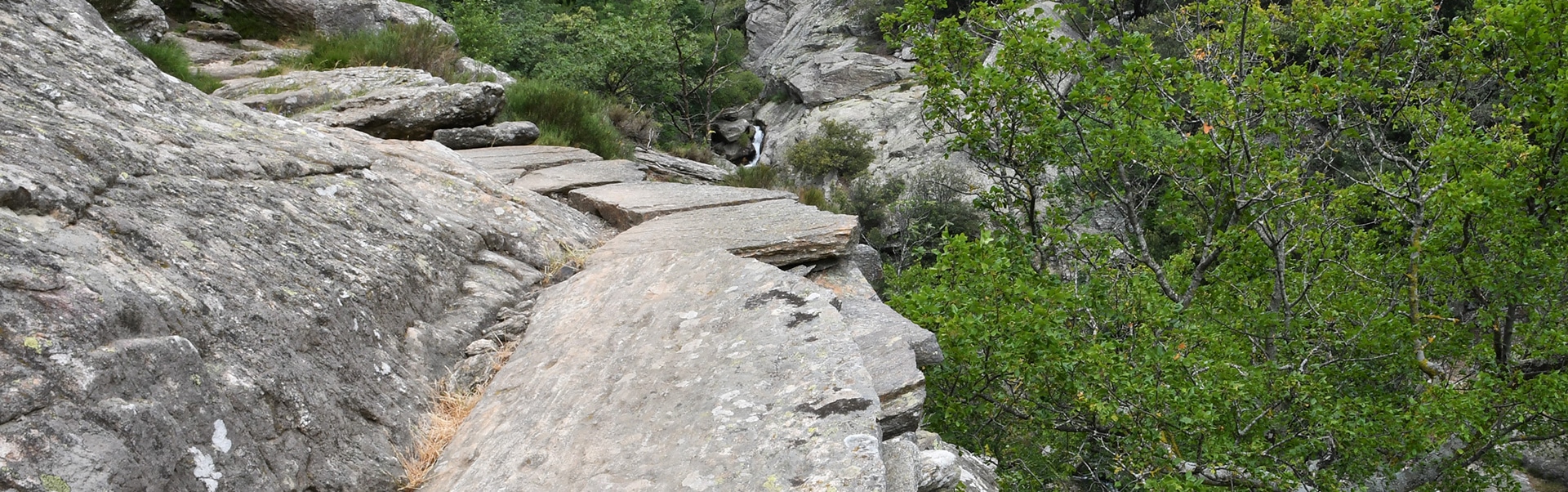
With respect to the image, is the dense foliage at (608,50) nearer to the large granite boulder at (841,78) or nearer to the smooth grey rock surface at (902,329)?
the large granite boulder at (841,78)

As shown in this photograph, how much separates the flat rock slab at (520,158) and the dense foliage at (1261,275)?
10.6 feet

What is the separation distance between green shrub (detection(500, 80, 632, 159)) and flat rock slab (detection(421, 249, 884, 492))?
5.89m

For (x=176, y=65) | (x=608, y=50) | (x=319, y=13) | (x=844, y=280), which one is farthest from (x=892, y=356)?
(x=608, y=50)

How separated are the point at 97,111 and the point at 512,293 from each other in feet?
6.21

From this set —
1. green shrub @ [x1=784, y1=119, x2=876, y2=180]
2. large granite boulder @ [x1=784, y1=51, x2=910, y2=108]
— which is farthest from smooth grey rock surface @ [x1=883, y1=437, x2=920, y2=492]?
large granite boulder @ [x1=784, y1=51, x2=910, y2=108]

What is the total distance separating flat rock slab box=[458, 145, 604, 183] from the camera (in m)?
7.02

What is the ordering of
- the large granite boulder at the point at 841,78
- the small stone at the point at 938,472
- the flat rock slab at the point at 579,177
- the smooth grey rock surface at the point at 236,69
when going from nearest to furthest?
the small stone at the point at 938,472, the flat rock slab at the point at 579,177, the smooth grey rock surface at the point at 236,69, the large granite boulder at the point at 841,78

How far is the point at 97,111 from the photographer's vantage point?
11.9 ft

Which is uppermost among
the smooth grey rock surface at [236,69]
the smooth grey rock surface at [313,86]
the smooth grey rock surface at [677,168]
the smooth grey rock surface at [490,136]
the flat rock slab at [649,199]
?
the smooth grey rock surface at [313,86]

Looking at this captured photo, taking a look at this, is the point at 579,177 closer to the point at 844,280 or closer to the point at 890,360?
the point at 844,280

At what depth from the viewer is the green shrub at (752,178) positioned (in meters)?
10.4

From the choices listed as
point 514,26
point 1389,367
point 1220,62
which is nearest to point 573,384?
point 1220,62

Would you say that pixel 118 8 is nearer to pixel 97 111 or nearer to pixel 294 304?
pixel 97 111

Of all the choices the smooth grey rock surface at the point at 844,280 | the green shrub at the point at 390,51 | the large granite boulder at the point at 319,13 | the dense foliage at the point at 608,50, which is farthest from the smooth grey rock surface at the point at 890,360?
the dense foliage at the point at 608,50
